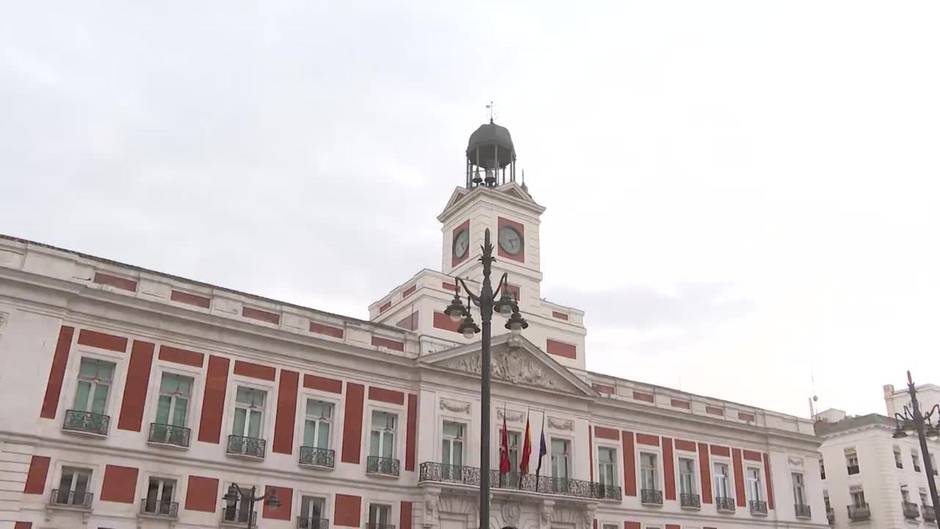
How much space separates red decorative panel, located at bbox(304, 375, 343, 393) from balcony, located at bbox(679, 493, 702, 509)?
1651 centimetres

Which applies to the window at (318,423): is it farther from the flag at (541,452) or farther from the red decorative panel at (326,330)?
the flag at (541,452)

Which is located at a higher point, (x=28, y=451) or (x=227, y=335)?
(x=227, y=335)

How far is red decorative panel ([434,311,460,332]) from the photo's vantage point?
32531 mm

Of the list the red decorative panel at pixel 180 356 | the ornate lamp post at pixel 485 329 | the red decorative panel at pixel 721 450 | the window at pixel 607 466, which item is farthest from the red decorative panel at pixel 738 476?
Answer: the ornate lamp post at pixel 485 329

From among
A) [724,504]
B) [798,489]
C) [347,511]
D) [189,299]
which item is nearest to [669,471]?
[724,504]

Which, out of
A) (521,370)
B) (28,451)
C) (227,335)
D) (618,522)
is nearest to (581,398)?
(521,370)

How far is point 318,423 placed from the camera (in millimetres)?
28438

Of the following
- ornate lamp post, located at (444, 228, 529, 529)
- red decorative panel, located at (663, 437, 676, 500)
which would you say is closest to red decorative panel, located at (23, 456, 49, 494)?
ornate lamp post, located at (444, 228, 529, 529)

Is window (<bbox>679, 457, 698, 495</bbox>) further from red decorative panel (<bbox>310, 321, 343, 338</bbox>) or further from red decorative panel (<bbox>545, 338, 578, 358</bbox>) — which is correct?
red decorative panel (<bbox>310, 321, 343, 338</bbox>)

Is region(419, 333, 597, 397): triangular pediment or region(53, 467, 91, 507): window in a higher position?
region(419, 333, 597, 397): triangular pediment

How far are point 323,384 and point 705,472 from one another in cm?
1875

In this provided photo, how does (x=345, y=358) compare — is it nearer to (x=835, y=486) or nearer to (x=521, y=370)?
(x=521, y=370)

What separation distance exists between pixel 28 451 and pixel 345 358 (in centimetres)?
1025

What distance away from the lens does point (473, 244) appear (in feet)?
121
